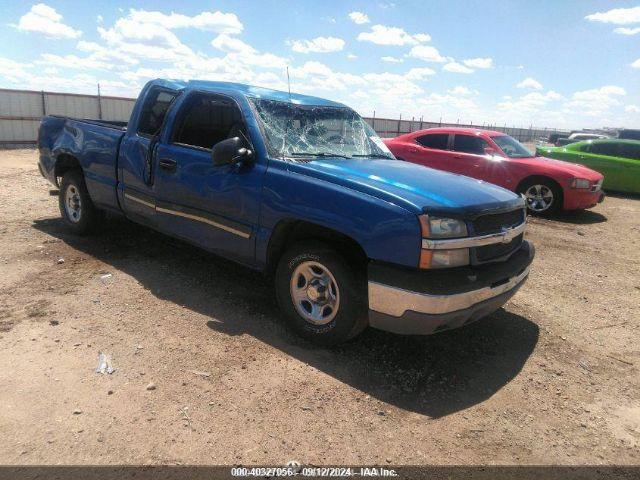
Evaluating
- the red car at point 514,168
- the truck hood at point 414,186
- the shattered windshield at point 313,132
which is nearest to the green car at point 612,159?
the red car at point 514,168

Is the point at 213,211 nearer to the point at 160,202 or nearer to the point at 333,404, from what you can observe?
the point at 160,202

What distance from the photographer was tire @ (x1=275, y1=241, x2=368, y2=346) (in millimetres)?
3318

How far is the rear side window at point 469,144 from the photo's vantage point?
31.1 ft

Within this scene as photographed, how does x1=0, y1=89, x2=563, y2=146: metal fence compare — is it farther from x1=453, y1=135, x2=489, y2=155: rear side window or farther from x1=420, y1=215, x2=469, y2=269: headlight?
x1=420, y1=215, x2=469, y2=269: headlight

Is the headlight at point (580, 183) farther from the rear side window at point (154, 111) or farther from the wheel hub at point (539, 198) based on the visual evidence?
the rear side window at point (154, 111)

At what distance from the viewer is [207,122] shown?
4.30 m

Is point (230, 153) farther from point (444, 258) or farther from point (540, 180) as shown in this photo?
point (540, 180)

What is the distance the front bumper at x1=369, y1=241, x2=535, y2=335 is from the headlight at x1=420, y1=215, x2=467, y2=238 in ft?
0.77

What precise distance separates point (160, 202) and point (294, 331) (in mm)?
1869

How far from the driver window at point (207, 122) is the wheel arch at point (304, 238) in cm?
91

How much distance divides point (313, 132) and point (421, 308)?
6.47 ft

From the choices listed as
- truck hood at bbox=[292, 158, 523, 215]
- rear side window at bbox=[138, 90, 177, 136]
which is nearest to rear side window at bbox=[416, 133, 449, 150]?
truck hood at bbox=[292, 158, 523, 215]

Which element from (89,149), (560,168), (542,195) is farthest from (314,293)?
(560,168)

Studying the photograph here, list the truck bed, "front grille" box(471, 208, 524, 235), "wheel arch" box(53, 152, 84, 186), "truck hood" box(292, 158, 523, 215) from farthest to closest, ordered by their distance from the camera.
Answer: "wheel arch" box(53, 152, 84, 186) < the truck bed < "front grille" box(471, 208, 524, 235) < "truck hood" box(292, 158, 523, 215)
